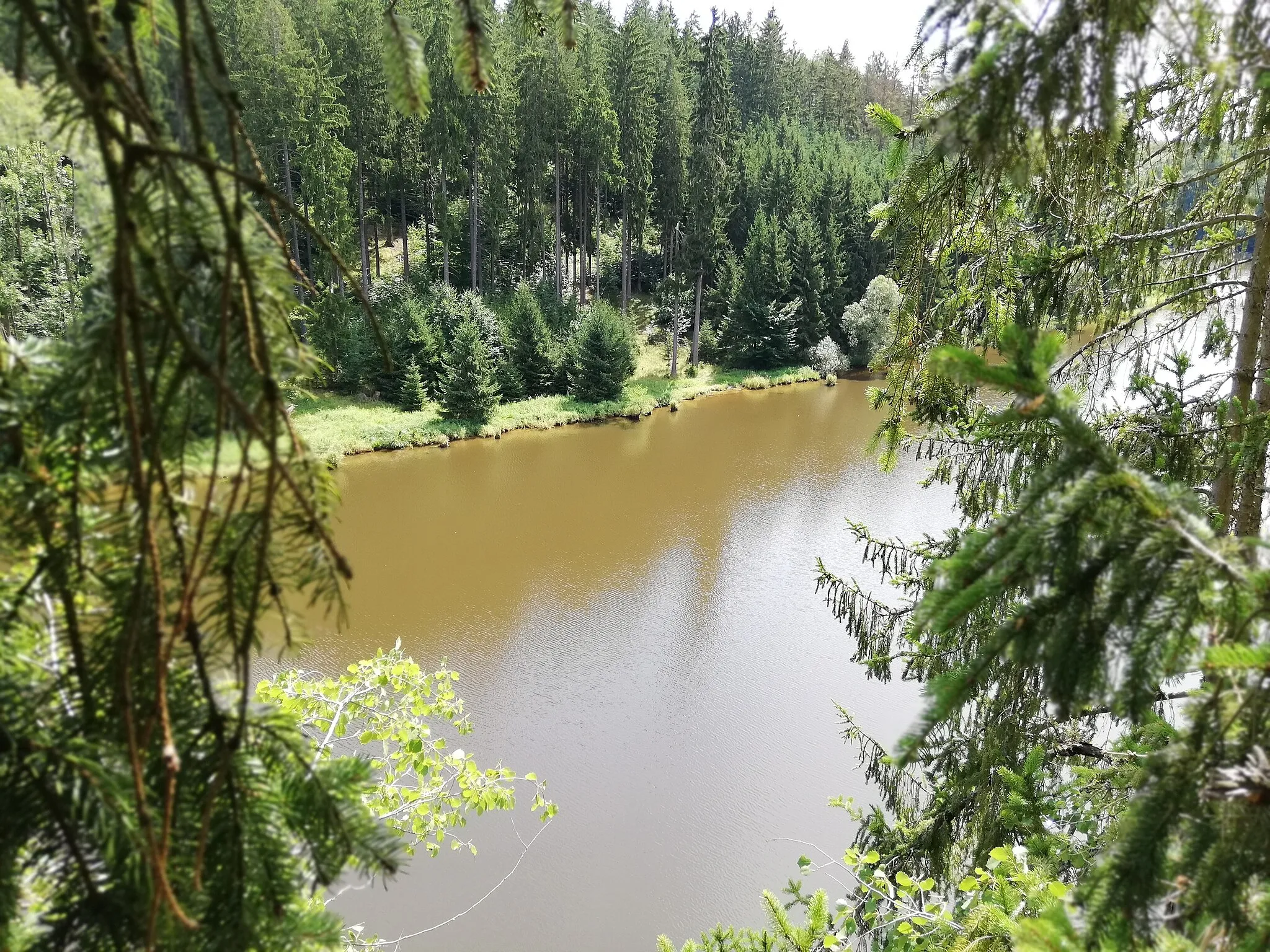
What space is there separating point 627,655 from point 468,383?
29.6ft

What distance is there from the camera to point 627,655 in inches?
363

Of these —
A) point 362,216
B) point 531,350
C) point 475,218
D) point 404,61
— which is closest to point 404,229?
point 362,216

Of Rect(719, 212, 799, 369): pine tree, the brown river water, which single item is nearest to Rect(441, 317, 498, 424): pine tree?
the brown river water

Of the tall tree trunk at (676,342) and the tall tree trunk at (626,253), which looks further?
the tall tree trunk at (626,253)

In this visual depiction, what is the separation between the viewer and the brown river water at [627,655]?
6387 mm

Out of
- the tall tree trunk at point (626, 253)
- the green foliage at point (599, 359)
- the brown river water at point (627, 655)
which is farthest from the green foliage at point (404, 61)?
the tall tree trunk at point (626, 253)

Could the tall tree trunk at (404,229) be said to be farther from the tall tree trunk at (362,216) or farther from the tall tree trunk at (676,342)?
the tall tree trunk at (676,342)

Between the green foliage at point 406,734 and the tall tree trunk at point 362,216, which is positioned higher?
the tall tree trunk at point 362,216

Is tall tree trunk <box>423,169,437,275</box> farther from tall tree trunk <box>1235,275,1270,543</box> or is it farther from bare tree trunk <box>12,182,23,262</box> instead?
tall tree trunk <box>1235,275,1270,543</box>

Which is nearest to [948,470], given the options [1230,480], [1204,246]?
[1230,480]

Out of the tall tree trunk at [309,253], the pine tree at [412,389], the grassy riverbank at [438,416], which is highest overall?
the tall tree trunk at [309,253]

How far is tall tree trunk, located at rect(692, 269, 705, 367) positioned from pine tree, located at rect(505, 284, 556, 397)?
4.42m

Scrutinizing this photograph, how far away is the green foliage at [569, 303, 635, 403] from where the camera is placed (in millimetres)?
18531

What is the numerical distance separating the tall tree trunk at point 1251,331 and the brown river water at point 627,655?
381 cm
